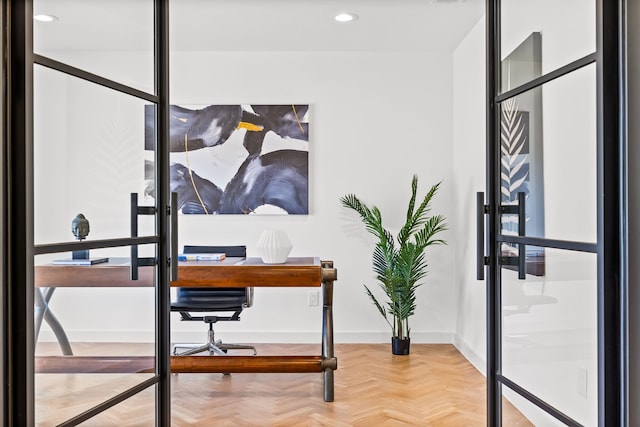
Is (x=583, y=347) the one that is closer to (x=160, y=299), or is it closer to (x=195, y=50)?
(x=160, y=299)

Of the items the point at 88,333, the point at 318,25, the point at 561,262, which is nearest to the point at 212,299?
the point at 88,333

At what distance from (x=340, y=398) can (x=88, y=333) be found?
1.69 meters

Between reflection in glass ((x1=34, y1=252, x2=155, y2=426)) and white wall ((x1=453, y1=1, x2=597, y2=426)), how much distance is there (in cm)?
135

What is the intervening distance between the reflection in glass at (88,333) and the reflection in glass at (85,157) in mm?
103

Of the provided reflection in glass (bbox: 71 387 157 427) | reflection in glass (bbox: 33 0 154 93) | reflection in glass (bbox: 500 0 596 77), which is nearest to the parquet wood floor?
reflection in glass (bbox: 71 387 157 427)

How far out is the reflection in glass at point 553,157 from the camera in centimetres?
163

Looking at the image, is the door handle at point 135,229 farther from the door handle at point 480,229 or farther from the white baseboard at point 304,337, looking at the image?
the white baseboard at point 304,337

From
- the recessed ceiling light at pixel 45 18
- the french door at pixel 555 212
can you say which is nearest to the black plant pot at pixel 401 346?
the french door at pixel 555 212

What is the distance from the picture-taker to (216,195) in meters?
4.42

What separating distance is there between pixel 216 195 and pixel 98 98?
263 cm

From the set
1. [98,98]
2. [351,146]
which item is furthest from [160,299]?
[351,146]

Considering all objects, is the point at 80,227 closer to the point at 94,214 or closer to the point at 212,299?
the point at 94,214
